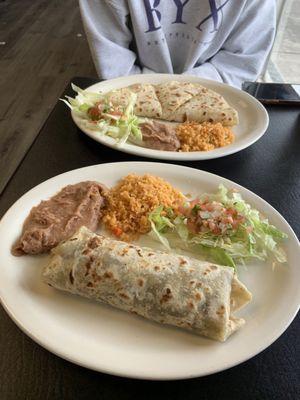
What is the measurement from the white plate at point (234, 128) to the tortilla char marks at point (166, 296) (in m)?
0.63

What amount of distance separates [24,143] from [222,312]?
271cm

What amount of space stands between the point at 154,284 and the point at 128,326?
4.6 inches

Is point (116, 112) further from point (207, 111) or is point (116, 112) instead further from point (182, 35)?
point (182, 35)

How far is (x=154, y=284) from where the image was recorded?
0.91 meters

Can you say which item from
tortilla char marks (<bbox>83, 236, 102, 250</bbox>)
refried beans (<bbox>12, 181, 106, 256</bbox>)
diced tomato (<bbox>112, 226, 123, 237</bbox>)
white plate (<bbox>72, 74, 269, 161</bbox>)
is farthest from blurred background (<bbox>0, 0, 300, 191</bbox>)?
tortilla char marks (<bbox>83, 236, 102, 250</bbox>)

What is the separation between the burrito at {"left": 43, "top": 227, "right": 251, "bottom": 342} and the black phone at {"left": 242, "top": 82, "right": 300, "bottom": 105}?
3.71ft

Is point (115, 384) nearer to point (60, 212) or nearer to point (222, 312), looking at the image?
point (222, 312)

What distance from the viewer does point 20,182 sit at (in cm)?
130

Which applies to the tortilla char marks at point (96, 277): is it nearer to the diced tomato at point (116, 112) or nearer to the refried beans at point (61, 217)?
the refried beans at point (61, 217)

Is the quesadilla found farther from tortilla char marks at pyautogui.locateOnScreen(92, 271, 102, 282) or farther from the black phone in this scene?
tortilla char marks at pyautogui.locateOnScreen(92, 271, 102, 282)

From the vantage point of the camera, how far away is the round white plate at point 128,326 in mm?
777

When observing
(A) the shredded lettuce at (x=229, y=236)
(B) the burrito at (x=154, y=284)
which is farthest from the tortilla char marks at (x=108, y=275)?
(A) the shredded lettuce at (x=229, y=236)

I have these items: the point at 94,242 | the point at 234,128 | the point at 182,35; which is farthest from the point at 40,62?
the point at 94,242

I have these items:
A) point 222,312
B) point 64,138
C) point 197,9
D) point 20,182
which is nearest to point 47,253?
point 20,182
